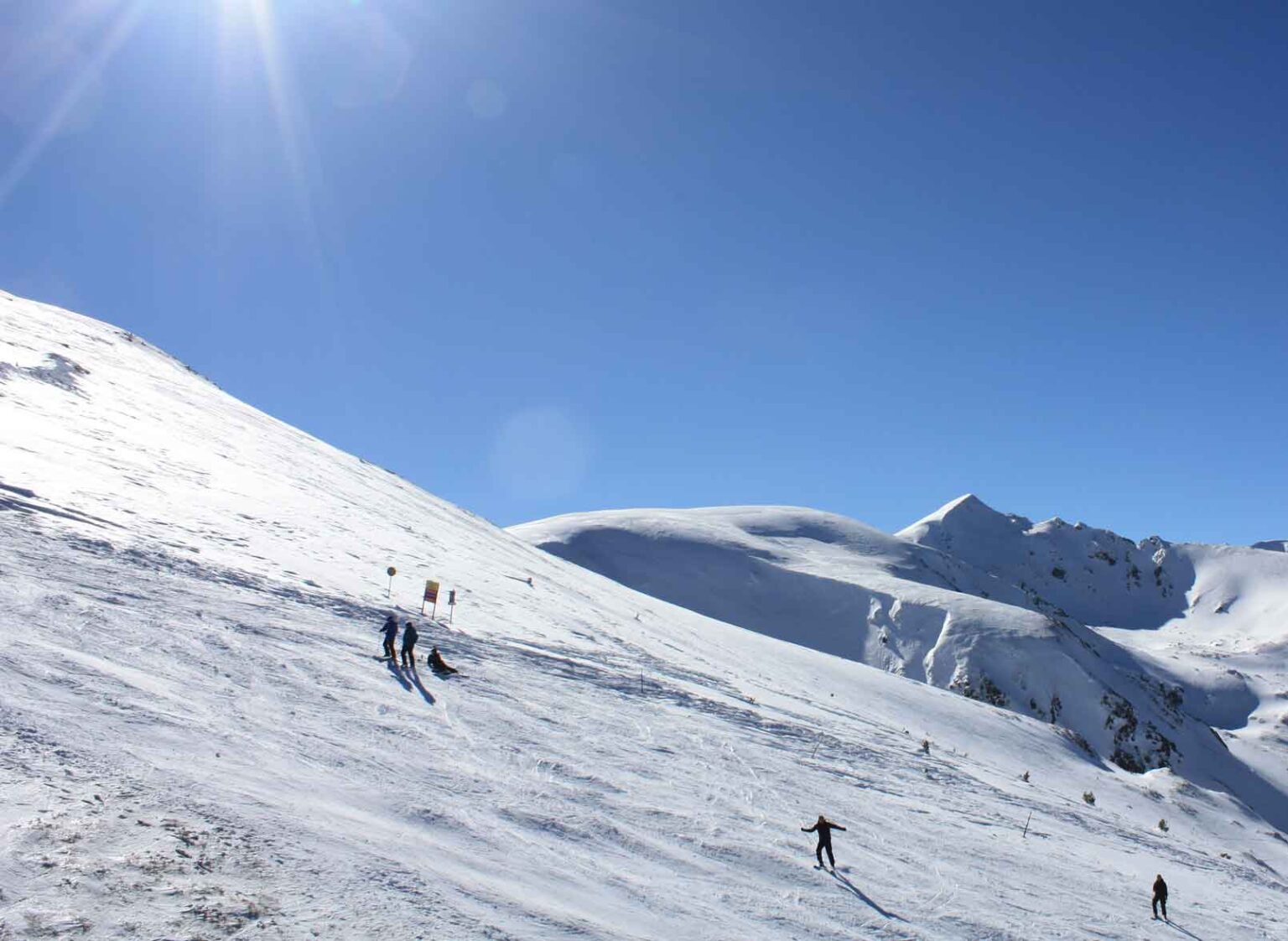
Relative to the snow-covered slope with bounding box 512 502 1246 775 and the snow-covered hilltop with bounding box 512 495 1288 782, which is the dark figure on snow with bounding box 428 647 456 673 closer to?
the snow-covered hilltop with bounding box 512 495 1288 782

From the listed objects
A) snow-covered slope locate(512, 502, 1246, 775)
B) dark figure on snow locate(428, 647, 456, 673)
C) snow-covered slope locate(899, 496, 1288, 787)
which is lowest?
dark figure on snow locate(428, 647, 456, 673)

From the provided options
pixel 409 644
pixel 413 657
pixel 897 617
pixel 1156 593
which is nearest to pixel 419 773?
pixel 409 644

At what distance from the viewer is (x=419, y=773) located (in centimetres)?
1166

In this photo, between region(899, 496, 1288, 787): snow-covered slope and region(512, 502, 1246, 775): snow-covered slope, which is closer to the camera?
region(512, 502, 1246, 775): snow-covered slope

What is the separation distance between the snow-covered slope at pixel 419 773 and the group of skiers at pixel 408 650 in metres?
0.48

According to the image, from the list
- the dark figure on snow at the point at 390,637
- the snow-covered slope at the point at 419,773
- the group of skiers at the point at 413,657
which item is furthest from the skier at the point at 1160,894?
the dark figure on snow at the point at 390,637

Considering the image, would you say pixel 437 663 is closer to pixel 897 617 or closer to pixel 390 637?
pixel 390 637

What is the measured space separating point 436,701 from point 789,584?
6799cm

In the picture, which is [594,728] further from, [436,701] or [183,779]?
[183,779]

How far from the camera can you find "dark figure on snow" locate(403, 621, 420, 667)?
16.3 meters

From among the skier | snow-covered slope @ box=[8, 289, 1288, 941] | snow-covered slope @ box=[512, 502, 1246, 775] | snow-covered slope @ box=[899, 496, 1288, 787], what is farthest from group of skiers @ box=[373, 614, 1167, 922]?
snow-covered slope @ box=[899, 496, 1288, 787]

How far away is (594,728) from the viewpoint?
→ 53.7 ft

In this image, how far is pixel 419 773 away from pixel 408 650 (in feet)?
17.1

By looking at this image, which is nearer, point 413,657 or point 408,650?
point 408,650
